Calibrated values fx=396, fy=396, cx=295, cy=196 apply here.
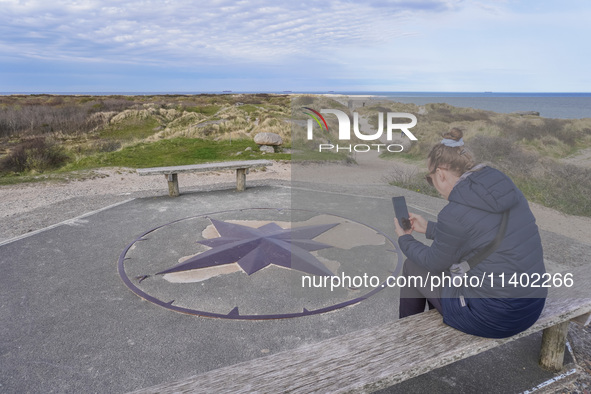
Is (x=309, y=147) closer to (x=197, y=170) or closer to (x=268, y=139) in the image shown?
(x=268, y=139)

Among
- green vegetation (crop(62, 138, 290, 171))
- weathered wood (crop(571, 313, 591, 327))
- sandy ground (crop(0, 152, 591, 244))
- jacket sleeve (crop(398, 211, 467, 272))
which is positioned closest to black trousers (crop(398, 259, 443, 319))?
jacket sleeve (crop(398, 211, 467, 272))

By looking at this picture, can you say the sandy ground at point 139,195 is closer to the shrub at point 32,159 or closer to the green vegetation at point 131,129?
the shrub at point 32,159

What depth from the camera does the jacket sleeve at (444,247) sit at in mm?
1988

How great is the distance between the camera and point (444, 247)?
6.79 feet

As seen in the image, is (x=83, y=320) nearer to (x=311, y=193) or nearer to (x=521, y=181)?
(x=311, y=193)

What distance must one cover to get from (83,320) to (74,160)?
1204cm

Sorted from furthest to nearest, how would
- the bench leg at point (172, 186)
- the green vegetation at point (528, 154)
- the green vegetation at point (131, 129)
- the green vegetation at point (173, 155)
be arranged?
the green vegetation at point (131, 129)
the green vegetation at point (173, 155)
the green vegetation at point (528, 154)
the bench leg at point (172, 186)

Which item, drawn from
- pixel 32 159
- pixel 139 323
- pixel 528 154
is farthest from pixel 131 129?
pixel 139 323

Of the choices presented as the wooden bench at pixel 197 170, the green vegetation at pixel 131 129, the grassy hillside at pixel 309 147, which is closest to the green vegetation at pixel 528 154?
the grassy hillside at pixel 309 147

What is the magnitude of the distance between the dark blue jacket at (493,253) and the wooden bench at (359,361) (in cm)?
23

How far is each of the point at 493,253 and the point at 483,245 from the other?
0.25 feet

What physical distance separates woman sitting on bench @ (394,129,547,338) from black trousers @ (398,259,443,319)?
241mm

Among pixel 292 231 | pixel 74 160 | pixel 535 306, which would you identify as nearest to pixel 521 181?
pixel 292 231

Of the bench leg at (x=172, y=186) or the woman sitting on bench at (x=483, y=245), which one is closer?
the woman sitting on bench at (x=483, y=245)
